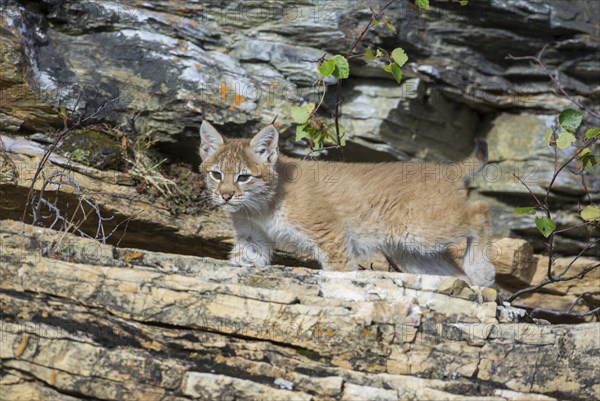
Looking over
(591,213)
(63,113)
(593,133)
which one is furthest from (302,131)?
(591,213)

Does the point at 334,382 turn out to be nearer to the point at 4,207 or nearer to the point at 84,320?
the point at 84,320

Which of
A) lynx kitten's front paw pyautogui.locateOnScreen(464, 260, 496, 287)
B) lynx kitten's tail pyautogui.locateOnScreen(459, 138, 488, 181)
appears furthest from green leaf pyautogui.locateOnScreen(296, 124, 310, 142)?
lynx kitten's front paw pyautogui.locateOnScreen(464, 260, 496, 287)

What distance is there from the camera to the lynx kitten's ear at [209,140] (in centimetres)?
888

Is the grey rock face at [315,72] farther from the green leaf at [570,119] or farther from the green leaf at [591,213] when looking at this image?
the green leaf at [570,119]

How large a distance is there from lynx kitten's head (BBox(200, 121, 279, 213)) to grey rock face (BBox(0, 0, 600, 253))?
1.09m

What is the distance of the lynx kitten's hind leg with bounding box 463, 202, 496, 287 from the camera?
8.70 meters

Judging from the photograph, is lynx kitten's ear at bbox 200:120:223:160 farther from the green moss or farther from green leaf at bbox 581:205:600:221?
green leaf at bbox 581:205:600:221

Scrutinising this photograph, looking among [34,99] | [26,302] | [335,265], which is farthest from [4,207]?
[335,265]

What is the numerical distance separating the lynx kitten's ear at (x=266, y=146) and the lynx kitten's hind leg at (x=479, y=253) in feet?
7.73

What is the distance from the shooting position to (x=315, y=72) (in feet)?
33.8

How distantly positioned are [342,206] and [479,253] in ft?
5.45

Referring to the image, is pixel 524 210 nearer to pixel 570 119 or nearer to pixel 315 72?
pixel 570 119

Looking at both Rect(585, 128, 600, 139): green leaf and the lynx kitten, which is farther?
the lynx kitten

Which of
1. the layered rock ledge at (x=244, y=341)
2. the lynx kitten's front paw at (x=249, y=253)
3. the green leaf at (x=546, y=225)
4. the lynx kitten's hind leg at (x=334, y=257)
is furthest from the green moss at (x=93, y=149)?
the green leaf at (x=546, y=225)
